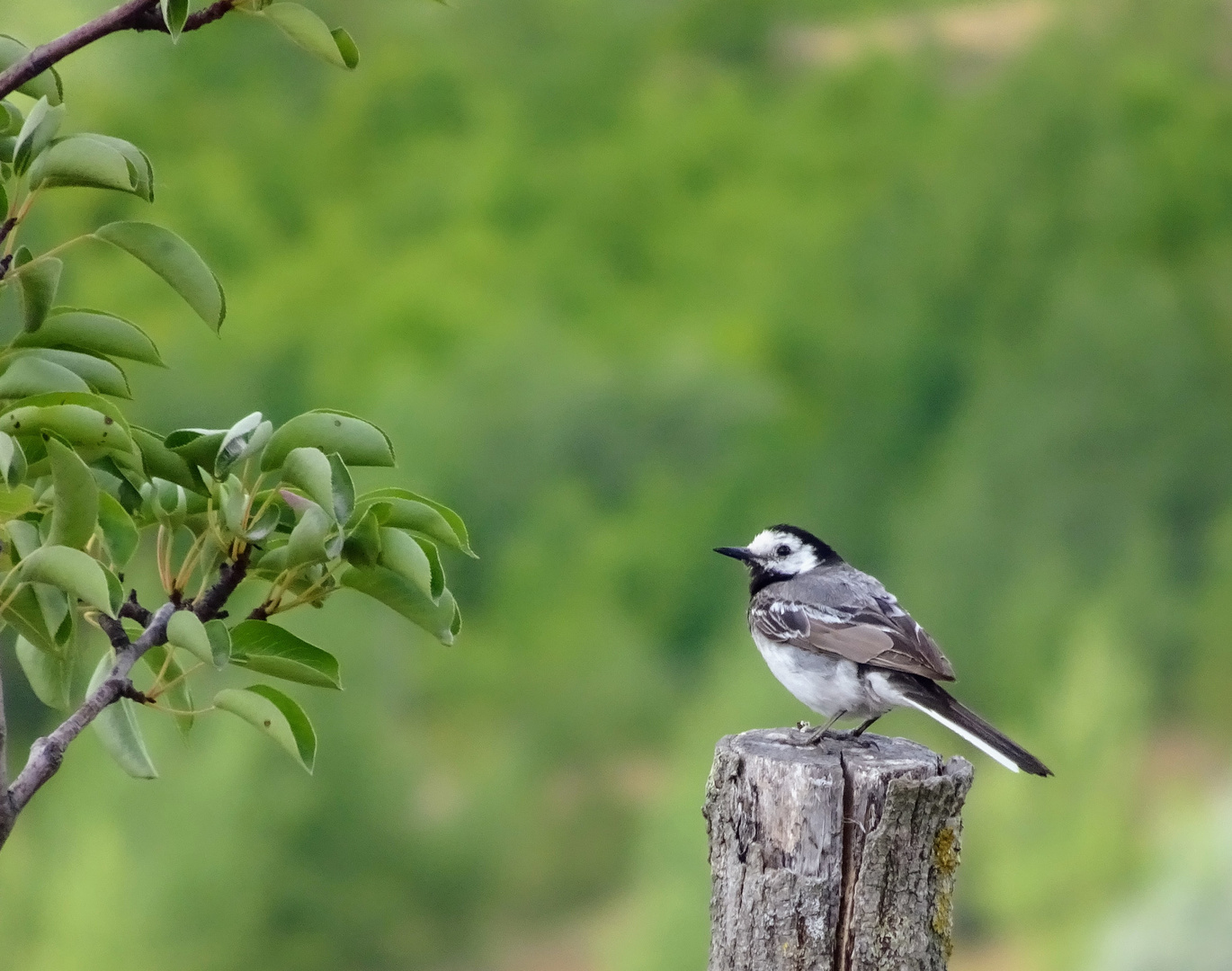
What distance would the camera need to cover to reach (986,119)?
111ft

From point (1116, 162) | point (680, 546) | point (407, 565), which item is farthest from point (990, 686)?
point (407, 565)

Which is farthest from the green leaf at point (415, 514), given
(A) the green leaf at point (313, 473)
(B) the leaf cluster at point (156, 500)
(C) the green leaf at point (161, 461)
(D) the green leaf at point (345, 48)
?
(D) the green leaf at point (345, 48)

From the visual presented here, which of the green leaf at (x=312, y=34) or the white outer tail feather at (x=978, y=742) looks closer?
the green leaf at (x=312, y=34)

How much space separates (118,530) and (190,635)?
395 mm

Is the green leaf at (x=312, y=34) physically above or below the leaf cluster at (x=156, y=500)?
above

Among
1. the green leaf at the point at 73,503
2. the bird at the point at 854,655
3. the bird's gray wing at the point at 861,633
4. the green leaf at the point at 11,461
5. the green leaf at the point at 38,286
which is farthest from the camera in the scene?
the bird's gray wing at the point at 861,633

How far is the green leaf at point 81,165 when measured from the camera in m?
3.15

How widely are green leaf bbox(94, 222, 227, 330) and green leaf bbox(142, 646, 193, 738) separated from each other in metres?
0.77

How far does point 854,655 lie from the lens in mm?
5773

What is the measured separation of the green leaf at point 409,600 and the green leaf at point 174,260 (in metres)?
0.64

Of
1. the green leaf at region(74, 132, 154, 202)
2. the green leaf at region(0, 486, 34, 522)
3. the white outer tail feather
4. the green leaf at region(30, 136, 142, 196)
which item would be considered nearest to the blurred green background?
the white outer tail feather

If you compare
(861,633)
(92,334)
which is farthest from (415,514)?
(861,633)

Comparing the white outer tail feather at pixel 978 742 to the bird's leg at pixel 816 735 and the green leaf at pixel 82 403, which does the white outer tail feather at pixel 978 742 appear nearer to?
the bird's leg at pixel 816 735

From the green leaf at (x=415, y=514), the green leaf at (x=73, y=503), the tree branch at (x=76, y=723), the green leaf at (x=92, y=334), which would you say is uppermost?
the green leaf at (x=92, y=334)
